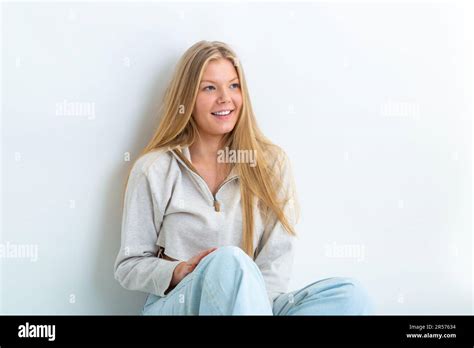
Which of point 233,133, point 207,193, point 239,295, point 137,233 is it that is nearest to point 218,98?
point 233,133

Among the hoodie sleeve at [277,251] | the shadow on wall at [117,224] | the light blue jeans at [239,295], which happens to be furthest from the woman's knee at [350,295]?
the shadow on wall at [117,224]

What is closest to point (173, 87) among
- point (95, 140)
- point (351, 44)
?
point (95, 140)

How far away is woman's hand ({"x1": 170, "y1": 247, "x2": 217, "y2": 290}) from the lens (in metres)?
1.36

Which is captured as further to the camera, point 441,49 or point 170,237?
point 441,49

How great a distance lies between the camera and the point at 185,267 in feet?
4.50

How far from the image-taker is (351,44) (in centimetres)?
162

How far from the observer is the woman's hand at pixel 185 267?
1.36 meters

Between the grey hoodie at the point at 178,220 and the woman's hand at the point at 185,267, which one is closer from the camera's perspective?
the woman's hand at the point at 185,267

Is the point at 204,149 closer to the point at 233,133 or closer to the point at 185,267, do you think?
the point at 233,133

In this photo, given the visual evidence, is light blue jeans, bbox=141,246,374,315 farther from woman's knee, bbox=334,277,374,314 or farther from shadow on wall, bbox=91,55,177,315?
shadow on wall, bbox=91,55,177,315

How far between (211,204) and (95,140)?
32 cm

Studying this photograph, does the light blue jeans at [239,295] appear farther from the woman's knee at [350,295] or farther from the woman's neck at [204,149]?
the woman's neck at [204,149]

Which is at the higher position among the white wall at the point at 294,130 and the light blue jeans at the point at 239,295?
the white wall at the point at 294,130
